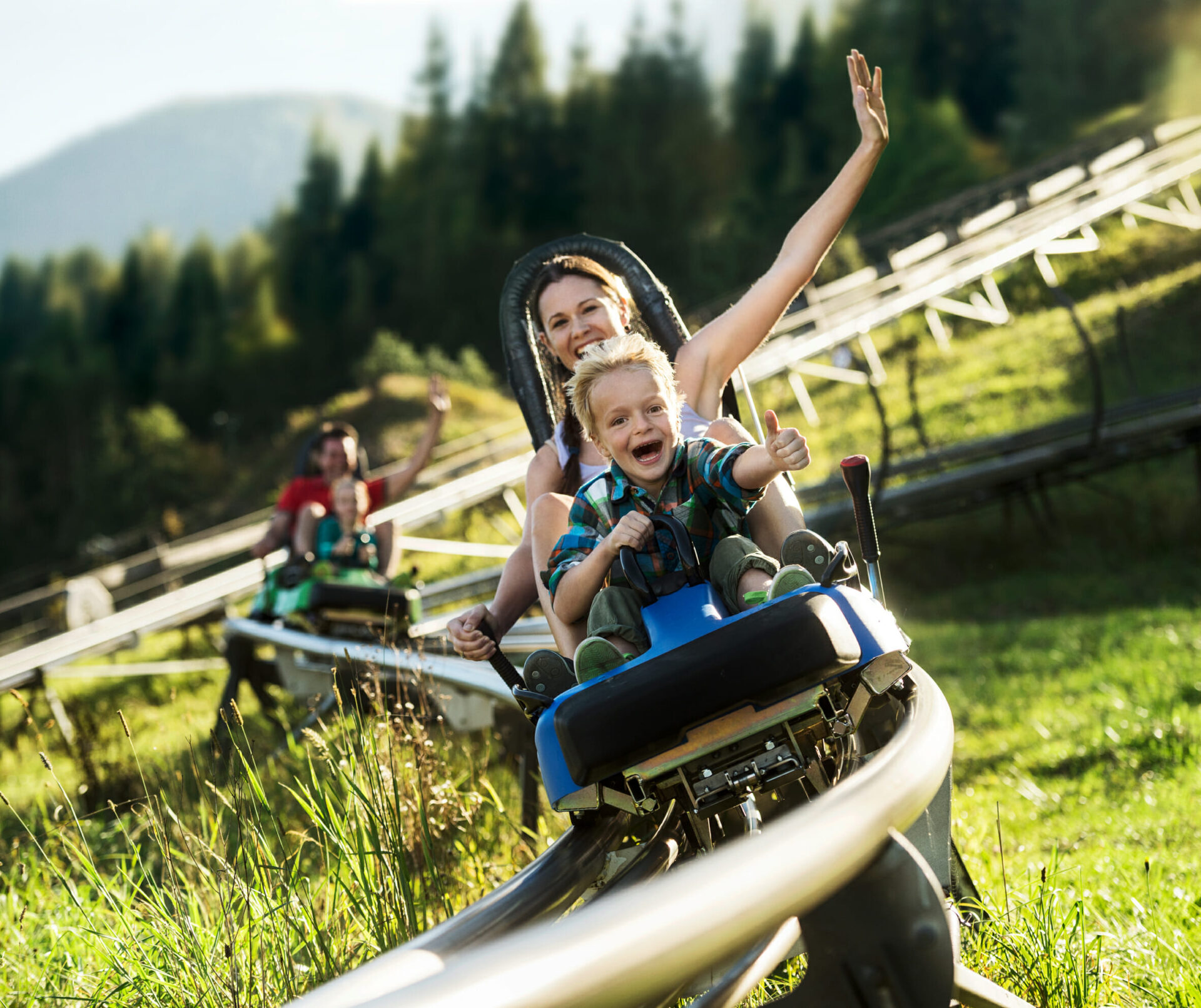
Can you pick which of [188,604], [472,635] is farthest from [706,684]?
[188,604]

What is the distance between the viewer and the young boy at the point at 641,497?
2.03 m

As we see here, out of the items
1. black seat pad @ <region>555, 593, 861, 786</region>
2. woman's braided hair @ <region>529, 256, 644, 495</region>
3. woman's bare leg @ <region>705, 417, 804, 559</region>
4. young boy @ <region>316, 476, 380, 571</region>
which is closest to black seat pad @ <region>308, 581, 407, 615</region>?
young boy @ <region>316, 476, 380, 571</region>

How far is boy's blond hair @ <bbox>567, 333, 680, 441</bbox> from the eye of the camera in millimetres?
2246

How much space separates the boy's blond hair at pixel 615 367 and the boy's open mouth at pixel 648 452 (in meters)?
0.06

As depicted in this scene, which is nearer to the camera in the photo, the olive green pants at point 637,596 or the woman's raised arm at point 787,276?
the olive green pants at point 637,596

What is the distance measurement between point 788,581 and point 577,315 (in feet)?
4.64

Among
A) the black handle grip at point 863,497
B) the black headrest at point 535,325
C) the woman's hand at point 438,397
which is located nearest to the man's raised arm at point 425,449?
the woman's hand at point 438,397

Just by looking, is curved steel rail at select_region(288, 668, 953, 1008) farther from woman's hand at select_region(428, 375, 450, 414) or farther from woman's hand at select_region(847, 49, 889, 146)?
woman's hand at select_region(428, 375, 450, 414)

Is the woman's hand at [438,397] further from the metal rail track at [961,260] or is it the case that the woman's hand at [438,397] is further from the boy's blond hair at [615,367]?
the boy's blond hair at [615,367]

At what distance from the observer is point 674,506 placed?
7.28 ft

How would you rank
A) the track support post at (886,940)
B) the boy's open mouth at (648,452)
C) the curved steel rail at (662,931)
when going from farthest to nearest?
the boy's open mouth at (648,452) < the track support post at (886,940) < the curved steel rail at (662,931)

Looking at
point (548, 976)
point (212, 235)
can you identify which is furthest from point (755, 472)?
point (212, 235)

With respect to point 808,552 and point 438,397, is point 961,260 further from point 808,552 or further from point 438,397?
point 808,552

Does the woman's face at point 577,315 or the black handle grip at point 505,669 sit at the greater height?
the woman's face at point 577,315
